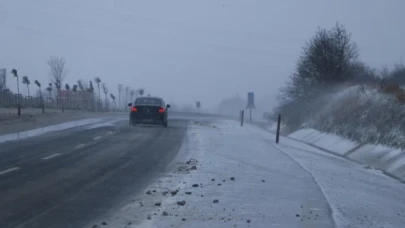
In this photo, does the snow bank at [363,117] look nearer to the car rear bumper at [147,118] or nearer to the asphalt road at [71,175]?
the asphalt road at [71,175]

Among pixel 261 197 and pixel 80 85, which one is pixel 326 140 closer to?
pixel 261 197

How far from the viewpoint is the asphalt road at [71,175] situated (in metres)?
10.4

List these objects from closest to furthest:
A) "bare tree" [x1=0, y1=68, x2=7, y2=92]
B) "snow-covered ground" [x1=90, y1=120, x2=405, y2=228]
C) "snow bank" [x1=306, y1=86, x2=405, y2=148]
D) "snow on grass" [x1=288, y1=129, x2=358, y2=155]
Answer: "snow-covered ground" [x1=90, y1=120, x2=405, y2=228] < "snow bank" [x1=306, y1=86, x2=405, y2=148] < "snow on grass" [x1=288, y1=129, x2=358, y2=155] < "bare tree" [x1=0, y1=68, x2=7, y2=92]

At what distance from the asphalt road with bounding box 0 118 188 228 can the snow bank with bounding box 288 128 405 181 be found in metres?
6.37

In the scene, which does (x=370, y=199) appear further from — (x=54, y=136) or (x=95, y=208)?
(x=54, y=136)

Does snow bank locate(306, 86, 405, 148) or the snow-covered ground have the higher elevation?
snow bank locate(306, 86, 405, 148)

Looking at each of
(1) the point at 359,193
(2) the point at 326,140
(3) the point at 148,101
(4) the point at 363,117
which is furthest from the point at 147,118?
(1) the point at 359,193

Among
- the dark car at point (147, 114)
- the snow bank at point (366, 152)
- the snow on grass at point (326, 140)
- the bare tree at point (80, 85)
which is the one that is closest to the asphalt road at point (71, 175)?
the snow bank at point (366, 152)

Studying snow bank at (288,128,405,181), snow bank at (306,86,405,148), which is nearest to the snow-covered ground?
snow bank at (288,128,405,181)

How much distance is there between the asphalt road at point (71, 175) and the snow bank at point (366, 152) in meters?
6.37

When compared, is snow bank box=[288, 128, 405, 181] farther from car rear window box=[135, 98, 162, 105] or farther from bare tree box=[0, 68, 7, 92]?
bare tree box=[0, 68, 7, 92]

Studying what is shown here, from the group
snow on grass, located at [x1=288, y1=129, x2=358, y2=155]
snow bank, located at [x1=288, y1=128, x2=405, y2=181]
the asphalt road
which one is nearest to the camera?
the asphalt road

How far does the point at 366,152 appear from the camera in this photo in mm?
23703

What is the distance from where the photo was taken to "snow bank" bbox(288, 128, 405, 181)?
65.1 feet
